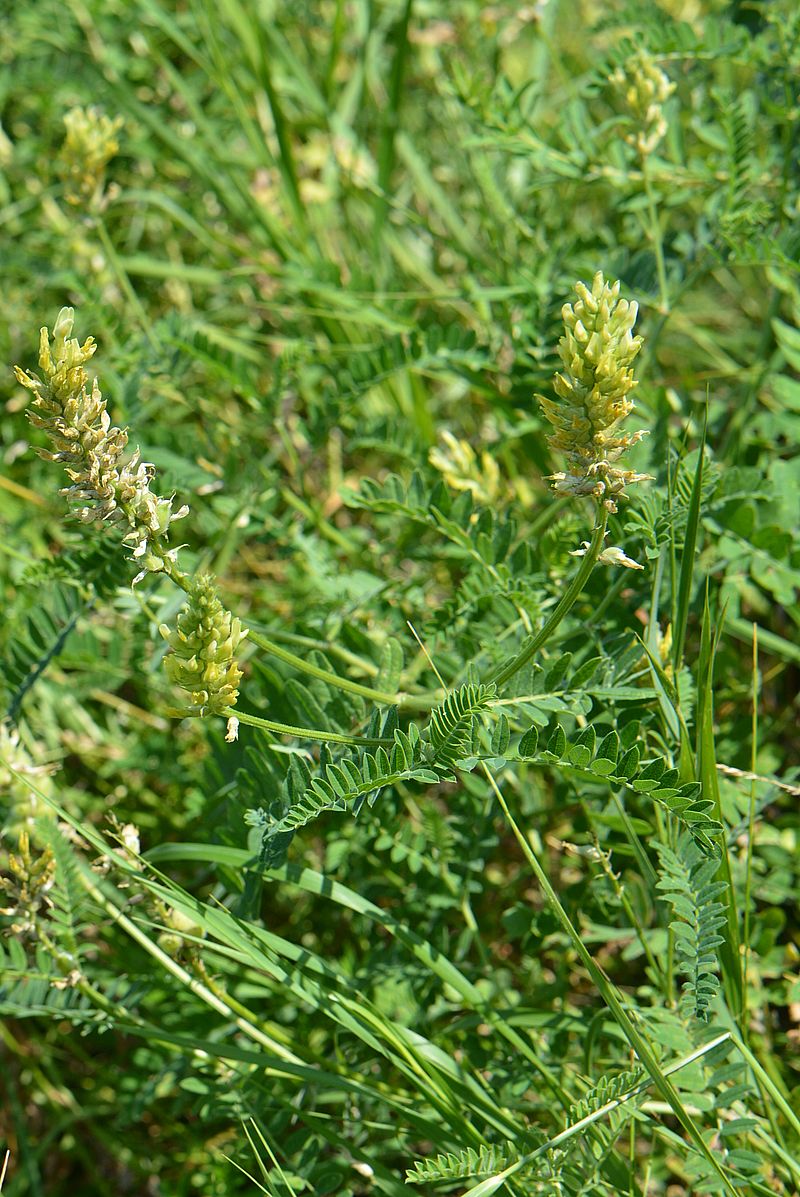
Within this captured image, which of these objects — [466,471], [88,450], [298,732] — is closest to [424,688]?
[466,471]

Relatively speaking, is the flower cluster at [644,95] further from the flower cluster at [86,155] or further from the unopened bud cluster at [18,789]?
the unopened bud cluster at [18,789]

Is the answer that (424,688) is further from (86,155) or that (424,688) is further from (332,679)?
(86,155)

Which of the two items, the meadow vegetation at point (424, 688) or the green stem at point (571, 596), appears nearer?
the green stem at point (571, 596)

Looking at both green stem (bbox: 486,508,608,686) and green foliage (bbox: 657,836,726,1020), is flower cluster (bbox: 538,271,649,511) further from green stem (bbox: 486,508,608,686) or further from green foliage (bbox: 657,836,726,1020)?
green foliage (bbox: 657,836,726,1020)

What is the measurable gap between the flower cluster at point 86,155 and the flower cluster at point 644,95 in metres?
0.93

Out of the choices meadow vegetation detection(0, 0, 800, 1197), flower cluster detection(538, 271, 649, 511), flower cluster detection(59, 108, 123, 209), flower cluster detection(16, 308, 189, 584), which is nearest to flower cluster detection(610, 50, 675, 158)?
meadow vegetation detection(0, 0, 800, 1197)

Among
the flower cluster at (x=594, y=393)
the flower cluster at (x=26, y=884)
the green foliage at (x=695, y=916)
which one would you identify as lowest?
the green foliage at (x=695, y=916)

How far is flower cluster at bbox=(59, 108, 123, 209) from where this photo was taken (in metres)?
2.03

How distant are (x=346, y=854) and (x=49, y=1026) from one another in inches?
28.9

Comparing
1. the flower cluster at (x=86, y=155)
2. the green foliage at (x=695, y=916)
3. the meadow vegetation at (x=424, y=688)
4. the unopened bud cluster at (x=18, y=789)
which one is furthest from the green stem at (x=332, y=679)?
the flower cluster at (x=86, y=155)

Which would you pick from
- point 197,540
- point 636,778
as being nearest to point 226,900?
point 636,778

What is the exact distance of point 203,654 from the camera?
1.21 metres

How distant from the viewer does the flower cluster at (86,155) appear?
6.67 feet

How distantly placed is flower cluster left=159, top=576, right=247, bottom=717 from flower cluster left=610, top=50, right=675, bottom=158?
A: 1122mm
